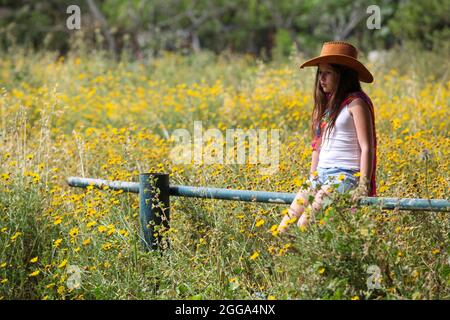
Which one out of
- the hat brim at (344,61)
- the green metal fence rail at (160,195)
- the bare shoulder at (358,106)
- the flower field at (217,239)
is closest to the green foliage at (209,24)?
the flower field at (217,239)

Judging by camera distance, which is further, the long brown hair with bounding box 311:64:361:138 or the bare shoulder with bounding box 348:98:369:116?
the long brown hair with bounding box 311:64:361:138

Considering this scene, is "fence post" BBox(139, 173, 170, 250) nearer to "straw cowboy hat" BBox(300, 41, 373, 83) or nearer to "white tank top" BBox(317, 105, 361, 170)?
"white tank top" BBox(317, 105, 361, 170)

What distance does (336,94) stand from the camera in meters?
3.87

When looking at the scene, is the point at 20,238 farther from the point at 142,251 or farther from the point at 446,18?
the point at 446,18

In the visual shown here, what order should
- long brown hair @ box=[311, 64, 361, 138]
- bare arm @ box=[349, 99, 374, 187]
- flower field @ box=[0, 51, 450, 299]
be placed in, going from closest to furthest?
flower field @ box=[0, 51, 450, 299], bare arm @ box=[349, 99, 374, 187], long brown hair @ box=[311, 64, 361, 138]

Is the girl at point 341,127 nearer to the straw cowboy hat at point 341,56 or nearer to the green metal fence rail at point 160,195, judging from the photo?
the straw cowboy hat at point 341,56

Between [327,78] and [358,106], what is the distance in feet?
0.99

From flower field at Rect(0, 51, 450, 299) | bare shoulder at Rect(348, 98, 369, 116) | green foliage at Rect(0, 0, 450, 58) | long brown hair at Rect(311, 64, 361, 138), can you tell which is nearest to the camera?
flower field at Rect(0, 51, 450, 299)

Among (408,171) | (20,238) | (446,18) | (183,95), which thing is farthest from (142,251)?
(446,18)

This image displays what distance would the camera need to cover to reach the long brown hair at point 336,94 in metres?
3.85

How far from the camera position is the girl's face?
12.9 ft

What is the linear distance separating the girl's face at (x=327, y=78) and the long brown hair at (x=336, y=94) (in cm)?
2

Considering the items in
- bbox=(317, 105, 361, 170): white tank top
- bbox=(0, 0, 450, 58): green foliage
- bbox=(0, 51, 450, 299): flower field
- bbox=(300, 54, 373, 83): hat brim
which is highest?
bbox=(0, 0, 450, 58): green foliage

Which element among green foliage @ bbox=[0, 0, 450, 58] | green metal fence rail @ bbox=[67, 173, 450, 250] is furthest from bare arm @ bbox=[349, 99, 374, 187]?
green foliage @ bbox=[0, 0, 450, 58]
